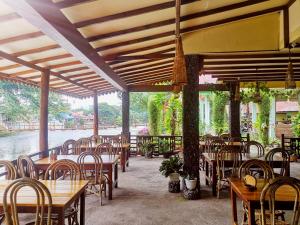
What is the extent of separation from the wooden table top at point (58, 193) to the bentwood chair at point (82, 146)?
3.44m

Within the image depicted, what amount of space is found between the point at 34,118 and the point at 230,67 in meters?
15.2

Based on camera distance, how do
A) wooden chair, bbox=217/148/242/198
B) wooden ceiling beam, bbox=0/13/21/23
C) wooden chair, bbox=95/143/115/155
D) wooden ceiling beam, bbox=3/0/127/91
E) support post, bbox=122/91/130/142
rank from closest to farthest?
wooden ceiling beam, bbox=3/0/127/91 < wooden ceiling beam, bbox=0/13/21/23 < wooden chair, bbox=217/148/242/198 < wooden chair, bbox=95/143/115/155 < support post, bbox=122/91/130/142

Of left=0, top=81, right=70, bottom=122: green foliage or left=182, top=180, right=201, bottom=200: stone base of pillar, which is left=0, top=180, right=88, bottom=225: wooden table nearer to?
left=182, top=180, right=201, bottom=200: stone base of pillar

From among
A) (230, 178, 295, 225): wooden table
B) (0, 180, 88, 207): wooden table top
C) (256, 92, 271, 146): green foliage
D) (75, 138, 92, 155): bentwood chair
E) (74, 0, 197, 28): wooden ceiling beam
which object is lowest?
(230, 178, 295, 225): wooden table

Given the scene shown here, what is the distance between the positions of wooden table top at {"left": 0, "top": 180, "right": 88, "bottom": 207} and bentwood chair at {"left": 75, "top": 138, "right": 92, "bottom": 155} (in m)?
3.44

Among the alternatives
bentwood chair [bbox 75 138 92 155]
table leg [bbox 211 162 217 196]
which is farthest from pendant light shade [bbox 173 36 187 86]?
bentwood chair [bbox 75 138 92 155]

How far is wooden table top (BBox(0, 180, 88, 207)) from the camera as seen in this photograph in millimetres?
2592

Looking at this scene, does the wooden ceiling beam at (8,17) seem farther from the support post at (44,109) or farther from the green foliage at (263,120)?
the green foliage at (263,120)

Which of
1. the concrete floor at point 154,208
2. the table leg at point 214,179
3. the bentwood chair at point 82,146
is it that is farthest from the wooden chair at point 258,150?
the bentwood chair at point 82,146

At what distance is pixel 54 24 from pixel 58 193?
65.4 inches

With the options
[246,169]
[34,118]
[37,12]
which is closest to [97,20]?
[37,12]

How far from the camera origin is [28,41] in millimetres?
4109

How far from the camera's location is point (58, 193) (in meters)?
2.90

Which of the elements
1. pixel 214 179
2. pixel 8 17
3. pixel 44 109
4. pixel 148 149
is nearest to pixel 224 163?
pixel 214 179
